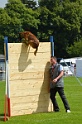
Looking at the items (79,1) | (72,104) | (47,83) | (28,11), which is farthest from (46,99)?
(79,1)

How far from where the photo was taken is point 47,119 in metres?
10.9

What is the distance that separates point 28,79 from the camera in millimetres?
12055

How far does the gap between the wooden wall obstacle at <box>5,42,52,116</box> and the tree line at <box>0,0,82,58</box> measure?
5307 cm

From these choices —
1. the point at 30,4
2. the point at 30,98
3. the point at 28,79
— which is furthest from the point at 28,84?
the point at 30,4

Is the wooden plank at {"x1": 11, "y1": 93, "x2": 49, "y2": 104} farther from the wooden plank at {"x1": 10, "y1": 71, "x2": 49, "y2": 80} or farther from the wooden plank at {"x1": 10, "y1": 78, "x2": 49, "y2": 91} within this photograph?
the wooden plank at {"x1": 10, "y1": 71, "x2": 49, "y2": 80}

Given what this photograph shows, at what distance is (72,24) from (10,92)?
58.1 meters

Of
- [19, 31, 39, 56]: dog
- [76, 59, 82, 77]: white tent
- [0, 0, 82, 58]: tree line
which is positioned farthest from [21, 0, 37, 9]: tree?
[19, 31, 39, 56]: dog

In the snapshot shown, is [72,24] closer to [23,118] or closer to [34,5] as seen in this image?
[34,5]

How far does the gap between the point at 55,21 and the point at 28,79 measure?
5713 cm

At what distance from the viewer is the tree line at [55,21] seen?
220 ft

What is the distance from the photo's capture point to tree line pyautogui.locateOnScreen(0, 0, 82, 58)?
67000 mm

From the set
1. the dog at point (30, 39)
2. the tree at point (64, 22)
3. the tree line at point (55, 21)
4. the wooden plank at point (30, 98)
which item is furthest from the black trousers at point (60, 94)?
the tree at point (64, 22)

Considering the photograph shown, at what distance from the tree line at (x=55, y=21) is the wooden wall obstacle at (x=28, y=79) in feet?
174

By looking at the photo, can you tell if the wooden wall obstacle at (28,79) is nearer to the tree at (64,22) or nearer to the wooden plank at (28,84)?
the wooden plank at (28,84)
